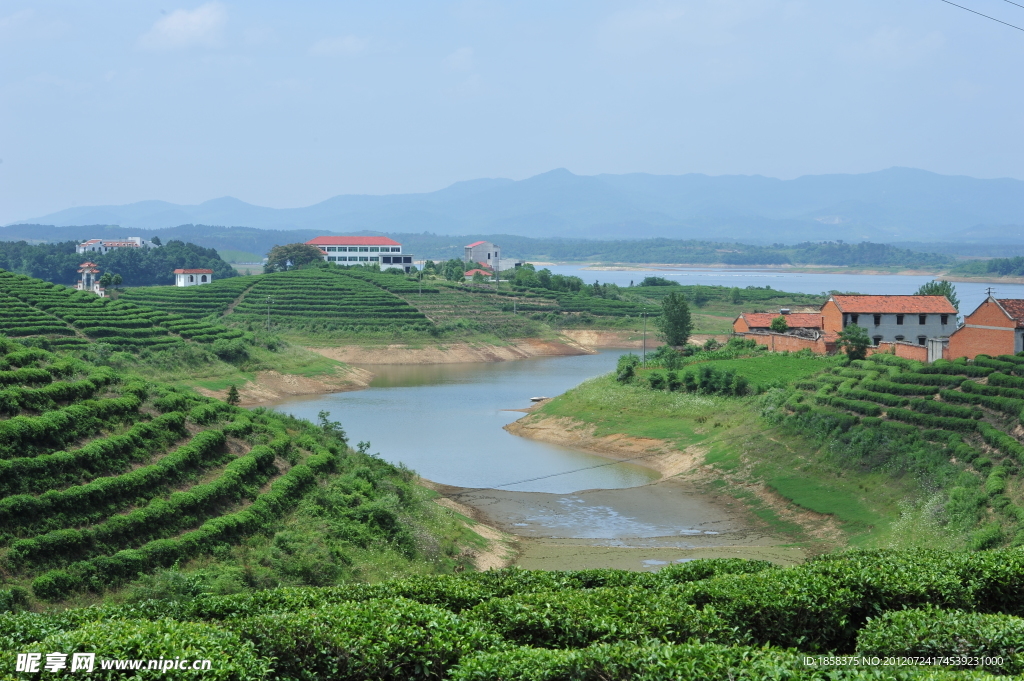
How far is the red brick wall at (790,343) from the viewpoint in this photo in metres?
49.4

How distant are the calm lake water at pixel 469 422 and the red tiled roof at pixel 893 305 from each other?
655 inches

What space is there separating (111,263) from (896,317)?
4265 inches

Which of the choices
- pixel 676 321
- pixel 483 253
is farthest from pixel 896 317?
pixel 483 253

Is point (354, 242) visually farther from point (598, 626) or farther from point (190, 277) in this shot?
point (598, 626)

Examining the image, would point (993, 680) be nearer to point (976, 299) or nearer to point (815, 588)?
point (815, 588)

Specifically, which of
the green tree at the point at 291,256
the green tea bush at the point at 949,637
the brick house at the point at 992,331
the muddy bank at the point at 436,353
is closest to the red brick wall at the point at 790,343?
the brick house at the point at 992,331

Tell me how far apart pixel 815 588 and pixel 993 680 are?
3.90 metres

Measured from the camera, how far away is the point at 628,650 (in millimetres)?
10492

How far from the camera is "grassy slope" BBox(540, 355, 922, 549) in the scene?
2952 cm

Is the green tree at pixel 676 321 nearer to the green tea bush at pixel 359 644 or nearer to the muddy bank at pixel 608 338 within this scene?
the muddy bank at pixel 608 338

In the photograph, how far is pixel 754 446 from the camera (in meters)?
36.8

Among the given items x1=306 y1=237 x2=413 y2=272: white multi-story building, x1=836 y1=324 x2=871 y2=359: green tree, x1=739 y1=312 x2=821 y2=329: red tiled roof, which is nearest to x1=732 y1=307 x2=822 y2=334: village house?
x1=739 y1=312 x2=821 y2=329: red tiled roof

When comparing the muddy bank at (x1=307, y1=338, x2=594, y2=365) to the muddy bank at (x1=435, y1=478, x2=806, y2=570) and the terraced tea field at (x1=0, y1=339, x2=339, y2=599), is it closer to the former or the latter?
the muddy bank at (x1=435, y1=478, x2=806, y2=570)

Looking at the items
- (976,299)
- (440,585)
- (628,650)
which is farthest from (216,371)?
(976,299)
